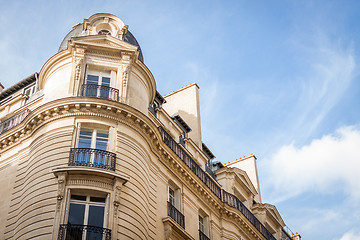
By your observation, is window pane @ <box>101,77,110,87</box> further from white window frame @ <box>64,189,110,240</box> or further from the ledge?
white window frame @ <box>64,189,110,240</box>

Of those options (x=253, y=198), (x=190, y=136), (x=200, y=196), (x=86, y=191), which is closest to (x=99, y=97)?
(x=86, y=191)

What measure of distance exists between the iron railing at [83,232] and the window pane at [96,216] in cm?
40

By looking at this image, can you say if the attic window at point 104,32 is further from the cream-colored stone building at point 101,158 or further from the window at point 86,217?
the window at point 86,217

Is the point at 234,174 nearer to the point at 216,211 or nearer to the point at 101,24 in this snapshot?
the point at 216,211

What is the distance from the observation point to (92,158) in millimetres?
20328

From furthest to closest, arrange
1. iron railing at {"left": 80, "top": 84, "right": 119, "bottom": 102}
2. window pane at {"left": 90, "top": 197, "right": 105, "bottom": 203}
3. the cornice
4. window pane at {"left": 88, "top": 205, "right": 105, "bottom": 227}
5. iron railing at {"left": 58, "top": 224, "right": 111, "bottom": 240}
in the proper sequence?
the cornice → iron railing at {"left": 80, "top": 84, "right": 119, "bottom": 102} → window pane at {"left": 90, "top": 197, "right": 105, "bottom": 203} → window pane at {"left": 88, "top": 205, "right": 105, "bottom": 227} → iron railing at {"left": 58, "top": 224, "right": 111, "bottom": 240}

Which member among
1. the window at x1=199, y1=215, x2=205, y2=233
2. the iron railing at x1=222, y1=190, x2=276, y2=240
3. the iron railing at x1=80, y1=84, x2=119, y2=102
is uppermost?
the iron railing at x1=80, y1=84, x2=119, y2=102

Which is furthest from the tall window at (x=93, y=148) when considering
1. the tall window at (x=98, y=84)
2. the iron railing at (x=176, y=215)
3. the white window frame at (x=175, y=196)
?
the white window frame at (x=175, y=196)

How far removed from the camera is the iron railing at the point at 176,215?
77.4 feet

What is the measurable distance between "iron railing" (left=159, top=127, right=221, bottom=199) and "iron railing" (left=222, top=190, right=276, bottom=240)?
1.89ft

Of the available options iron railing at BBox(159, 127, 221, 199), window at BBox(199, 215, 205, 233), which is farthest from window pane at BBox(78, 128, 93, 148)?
window at BBox(199, 215, 205, 233)

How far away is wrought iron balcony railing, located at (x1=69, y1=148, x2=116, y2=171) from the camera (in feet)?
66.1

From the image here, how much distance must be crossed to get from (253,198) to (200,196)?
24.6ft

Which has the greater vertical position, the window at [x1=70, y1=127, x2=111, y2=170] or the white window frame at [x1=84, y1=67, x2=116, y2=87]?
the white window frame at [x1=84, y1=67, x2=116, y2=87]
